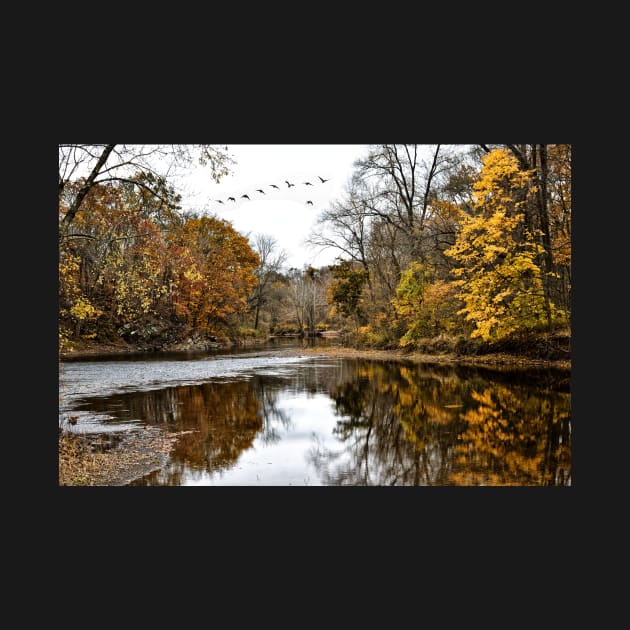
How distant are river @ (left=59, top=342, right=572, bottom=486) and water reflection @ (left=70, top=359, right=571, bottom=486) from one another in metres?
0.03

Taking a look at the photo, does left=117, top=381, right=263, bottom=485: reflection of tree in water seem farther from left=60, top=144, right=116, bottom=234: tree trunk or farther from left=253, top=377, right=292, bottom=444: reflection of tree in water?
left=60, top=144, right=116, bottom=234: tree trunk

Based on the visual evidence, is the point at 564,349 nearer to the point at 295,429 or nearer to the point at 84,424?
the point at 295,429

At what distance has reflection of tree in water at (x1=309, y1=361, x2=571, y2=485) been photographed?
304 inches

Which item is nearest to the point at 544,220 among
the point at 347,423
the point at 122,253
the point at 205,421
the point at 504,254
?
the point at 504,254

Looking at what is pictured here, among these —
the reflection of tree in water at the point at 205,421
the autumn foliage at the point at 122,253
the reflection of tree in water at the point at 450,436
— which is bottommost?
the reflection of tree in water at the point at 205,421

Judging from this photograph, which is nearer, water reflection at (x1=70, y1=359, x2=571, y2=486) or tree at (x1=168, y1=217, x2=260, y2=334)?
water reflection at (x1=70, y1=359, x2=571, y2=486)

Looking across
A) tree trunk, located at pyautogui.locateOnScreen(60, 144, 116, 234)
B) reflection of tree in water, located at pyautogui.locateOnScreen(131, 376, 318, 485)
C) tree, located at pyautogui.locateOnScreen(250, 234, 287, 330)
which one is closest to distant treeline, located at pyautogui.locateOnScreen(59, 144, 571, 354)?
tree trunk, located at pyautogui.locateOnScreen(60, 144, 116, 234)

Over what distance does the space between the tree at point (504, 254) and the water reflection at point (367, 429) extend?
2797 mm

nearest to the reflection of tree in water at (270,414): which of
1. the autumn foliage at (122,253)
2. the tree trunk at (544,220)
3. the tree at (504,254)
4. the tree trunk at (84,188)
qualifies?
the autumn foliage at (122,253)

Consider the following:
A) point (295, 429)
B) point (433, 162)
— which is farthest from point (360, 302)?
point (295, 429)

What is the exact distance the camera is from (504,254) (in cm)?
2086

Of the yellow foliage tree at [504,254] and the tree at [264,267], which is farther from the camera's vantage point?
the tree at [264,267]

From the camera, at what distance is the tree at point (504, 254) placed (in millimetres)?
20133

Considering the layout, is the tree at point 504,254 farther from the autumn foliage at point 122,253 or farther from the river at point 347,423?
the autumn foliage at point 122,253
